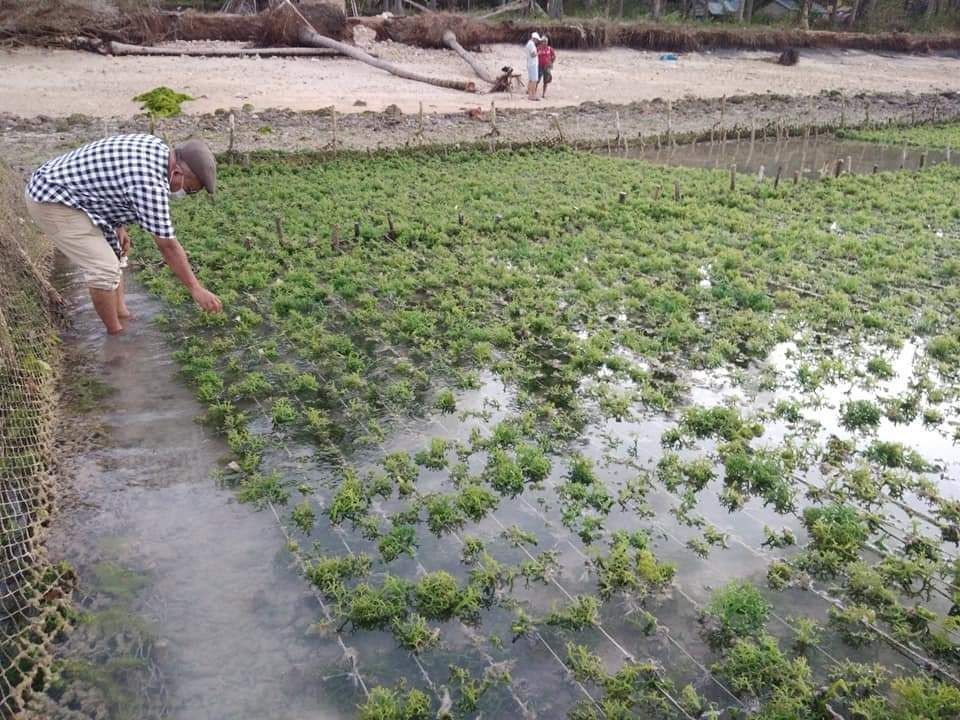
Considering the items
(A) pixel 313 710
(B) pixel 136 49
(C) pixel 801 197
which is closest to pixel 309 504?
(A) pixel 313 710

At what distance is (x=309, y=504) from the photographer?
17.4 ft

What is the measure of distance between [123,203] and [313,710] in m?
4.58

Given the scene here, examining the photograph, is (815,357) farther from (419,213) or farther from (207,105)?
(207,105)

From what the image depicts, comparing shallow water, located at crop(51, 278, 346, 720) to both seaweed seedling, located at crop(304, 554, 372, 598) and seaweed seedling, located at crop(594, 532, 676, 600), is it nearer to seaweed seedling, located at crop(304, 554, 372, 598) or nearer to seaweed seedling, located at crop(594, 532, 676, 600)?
seaweed seedling, located at crop(304, 554, 372, 598)

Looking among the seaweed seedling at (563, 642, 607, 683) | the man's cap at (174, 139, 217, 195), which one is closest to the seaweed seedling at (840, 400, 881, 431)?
the seaweed seedling at (563, 642, 607, 683)

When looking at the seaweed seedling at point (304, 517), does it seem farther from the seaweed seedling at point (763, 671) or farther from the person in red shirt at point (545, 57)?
the person in red shirt at point (545, 57)

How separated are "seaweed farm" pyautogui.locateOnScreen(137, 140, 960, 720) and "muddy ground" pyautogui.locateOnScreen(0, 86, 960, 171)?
5572 millimetres

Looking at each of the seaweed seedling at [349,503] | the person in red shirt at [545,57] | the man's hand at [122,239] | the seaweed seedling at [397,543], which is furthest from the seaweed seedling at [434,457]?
the person in red shirt at [545,57]

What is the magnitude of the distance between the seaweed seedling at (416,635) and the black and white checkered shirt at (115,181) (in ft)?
11.9

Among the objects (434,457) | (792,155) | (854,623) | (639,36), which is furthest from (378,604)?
(639,36)

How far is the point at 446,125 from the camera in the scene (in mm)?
19281

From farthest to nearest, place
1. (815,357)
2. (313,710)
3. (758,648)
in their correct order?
1. (815,357)
2. (758,648)
3. (313,710)

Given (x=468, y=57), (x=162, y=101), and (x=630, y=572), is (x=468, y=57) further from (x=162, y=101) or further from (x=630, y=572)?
(x=630, y=572)

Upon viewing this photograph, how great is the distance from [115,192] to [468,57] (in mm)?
24801
